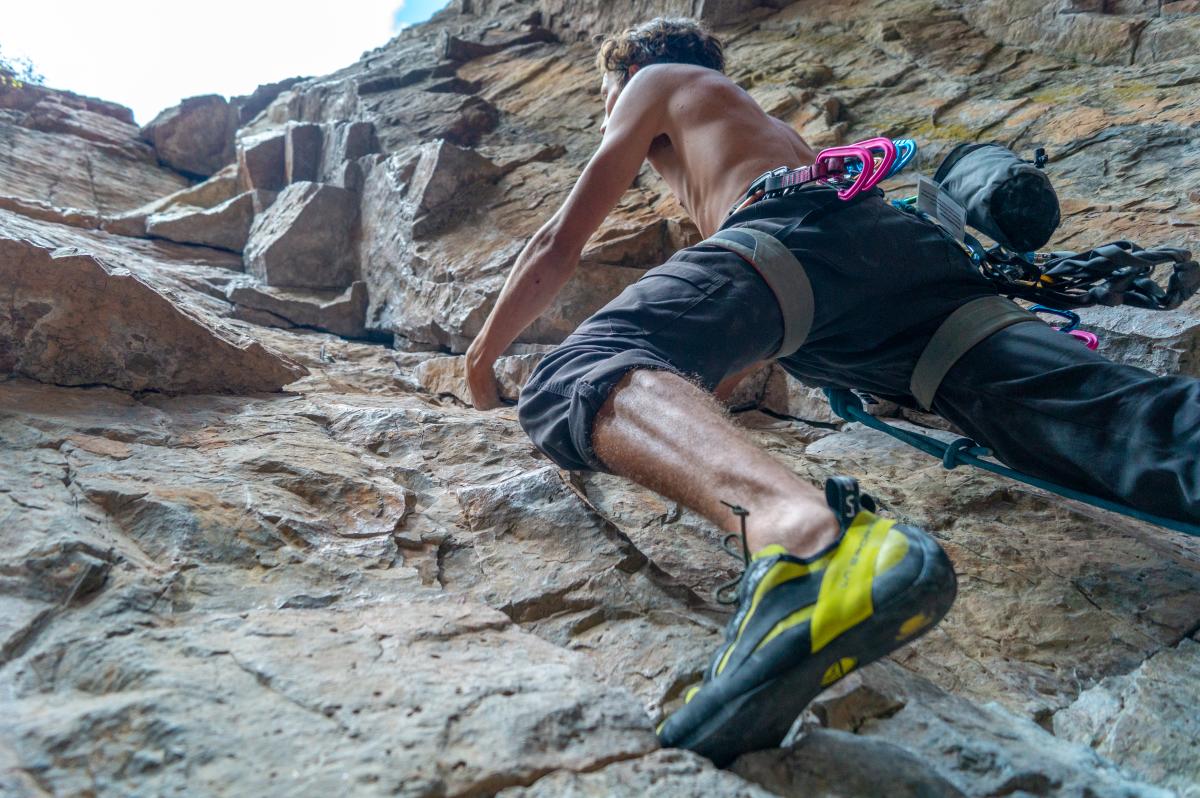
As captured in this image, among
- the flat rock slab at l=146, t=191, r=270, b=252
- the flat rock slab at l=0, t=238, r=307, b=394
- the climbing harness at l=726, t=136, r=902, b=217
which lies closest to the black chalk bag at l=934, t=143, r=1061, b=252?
the climbing harness at l=726, t=136, r=902, b=217

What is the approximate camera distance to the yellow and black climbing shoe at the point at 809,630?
107 centimetres

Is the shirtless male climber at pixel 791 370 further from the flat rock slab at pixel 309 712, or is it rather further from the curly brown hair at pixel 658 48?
the curly brown hair at pixel 658 48

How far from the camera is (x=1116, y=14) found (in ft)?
14.6

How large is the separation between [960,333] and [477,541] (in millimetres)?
1349

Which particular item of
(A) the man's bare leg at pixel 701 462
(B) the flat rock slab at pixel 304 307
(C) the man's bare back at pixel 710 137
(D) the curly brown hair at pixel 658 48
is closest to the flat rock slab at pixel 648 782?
(A) the man's bare leg at pixel 701 462

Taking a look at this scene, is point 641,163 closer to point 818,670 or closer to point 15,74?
point 818,670

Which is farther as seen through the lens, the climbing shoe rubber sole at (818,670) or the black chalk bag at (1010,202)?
the black chalk bag at (1010,202)

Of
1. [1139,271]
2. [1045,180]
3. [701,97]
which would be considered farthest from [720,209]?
[1139,271]

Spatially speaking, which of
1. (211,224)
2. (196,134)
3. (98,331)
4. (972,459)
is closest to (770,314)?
(972,459)

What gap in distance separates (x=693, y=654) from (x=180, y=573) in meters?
0.99

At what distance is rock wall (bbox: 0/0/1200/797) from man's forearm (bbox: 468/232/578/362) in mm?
314

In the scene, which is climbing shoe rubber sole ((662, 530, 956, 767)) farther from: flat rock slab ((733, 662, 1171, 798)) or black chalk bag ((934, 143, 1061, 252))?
black chalk bag ((934, 143, 1061, 252))

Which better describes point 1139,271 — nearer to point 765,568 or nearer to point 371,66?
point 765,568

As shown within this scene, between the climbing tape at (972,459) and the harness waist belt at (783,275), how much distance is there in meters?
0.51
